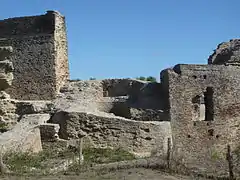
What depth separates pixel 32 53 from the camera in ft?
70.4

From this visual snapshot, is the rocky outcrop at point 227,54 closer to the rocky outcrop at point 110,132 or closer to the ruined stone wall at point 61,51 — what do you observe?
the ruined stone wall at point 61,51

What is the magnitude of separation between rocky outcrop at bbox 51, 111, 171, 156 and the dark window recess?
4.98 metres

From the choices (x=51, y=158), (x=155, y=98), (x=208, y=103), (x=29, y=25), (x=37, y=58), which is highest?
(x=29, y=25)

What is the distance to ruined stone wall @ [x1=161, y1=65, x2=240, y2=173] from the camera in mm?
20516

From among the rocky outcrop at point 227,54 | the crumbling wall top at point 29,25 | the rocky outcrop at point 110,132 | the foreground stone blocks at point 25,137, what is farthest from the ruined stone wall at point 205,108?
the foreground stone blocks at point 25,137

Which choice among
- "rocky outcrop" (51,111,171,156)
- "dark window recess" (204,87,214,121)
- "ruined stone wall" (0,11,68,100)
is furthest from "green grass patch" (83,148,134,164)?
"dark window recess" (204,87,214,121)

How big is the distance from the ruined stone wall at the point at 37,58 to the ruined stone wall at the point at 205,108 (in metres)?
4.83

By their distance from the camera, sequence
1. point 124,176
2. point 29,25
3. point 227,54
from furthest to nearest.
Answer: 1. point 227,54
2. point 29,25
3. point 124,176

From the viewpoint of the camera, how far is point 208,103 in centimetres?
2152

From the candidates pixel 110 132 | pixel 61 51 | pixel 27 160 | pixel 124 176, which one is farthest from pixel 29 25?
pixel 124 176

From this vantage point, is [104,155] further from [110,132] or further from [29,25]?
[29,25]

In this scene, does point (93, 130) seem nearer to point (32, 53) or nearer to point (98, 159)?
point (98, 159)

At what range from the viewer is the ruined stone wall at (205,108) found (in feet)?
67.3

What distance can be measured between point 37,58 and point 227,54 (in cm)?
964
